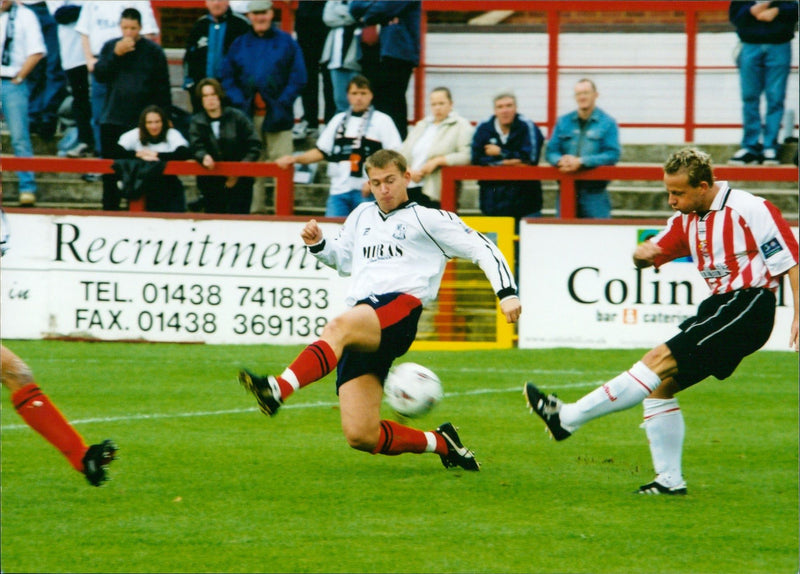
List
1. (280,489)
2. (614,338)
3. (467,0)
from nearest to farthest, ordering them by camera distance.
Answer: (280,489), (614,338), (467,0)

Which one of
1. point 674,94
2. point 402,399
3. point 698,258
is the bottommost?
point 402,399

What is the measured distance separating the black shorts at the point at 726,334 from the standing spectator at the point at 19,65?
9.43 m

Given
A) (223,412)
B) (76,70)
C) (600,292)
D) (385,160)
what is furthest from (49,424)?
(76,70)

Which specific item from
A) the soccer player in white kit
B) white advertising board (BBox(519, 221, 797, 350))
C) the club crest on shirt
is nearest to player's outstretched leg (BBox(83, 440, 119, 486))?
the soccer player in white kit

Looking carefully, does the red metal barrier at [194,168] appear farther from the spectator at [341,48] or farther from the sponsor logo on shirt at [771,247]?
the sponsor logo on shirt at [771,247]

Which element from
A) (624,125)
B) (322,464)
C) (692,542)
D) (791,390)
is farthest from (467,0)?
(692,542)

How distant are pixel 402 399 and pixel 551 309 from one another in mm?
5300

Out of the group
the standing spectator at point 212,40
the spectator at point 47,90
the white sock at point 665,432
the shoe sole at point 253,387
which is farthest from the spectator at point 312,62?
the shoe sole at point 253,387

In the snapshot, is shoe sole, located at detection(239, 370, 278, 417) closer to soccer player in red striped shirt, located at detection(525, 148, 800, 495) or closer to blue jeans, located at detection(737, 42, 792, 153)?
soccer player in red striped shirt, located at detection(525, 148, 800, 495)

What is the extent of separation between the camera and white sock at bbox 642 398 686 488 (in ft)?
23.2

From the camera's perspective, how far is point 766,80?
13516 mm

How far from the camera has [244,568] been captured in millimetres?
5738

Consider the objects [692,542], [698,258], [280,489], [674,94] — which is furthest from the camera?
[674,94]

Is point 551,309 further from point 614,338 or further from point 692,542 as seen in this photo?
point 692,542
